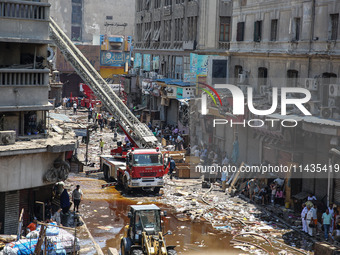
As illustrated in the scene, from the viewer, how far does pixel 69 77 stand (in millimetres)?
90438

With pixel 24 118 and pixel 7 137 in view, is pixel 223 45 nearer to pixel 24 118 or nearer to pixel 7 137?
pixel 24 118

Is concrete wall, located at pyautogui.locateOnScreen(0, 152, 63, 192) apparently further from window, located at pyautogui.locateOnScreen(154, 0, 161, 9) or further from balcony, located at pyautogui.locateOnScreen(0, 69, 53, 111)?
window, located at pyautogui.locateOnScreen(154, 0, 161, 9)

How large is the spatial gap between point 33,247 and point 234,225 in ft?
34.8

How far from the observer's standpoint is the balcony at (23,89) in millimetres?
23734

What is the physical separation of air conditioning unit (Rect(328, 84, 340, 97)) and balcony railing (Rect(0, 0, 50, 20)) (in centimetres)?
1411

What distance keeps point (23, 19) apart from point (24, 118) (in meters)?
4.22

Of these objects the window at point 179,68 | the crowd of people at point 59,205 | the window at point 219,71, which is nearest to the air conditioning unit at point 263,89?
the window at point 219,71

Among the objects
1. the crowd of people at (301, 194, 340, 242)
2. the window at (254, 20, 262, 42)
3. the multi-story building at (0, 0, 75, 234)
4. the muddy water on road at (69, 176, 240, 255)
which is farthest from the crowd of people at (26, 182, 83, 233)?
the window at (254, 20, 262, 42)

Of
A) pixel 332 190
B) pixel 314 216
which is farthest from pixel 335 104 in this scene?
pixel 314 216

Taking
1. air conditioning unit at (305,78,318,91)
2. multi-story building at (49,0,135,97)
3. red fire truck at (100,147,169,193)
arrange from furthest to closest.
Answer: multi-story building at (49,0,135,97), red fire truck at (100,147,169,193), air conditioning unit at (305,78,318,91)

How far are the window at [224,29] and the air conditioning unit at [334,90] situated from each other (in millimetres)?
20863

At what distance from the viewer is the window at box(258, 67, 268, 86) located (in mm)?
36506

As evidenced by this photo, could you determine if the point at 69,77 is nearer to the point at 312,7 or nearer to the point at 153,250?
the point at 312,7

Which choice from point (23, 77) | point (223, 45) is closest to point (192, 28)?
point (223, 45)
